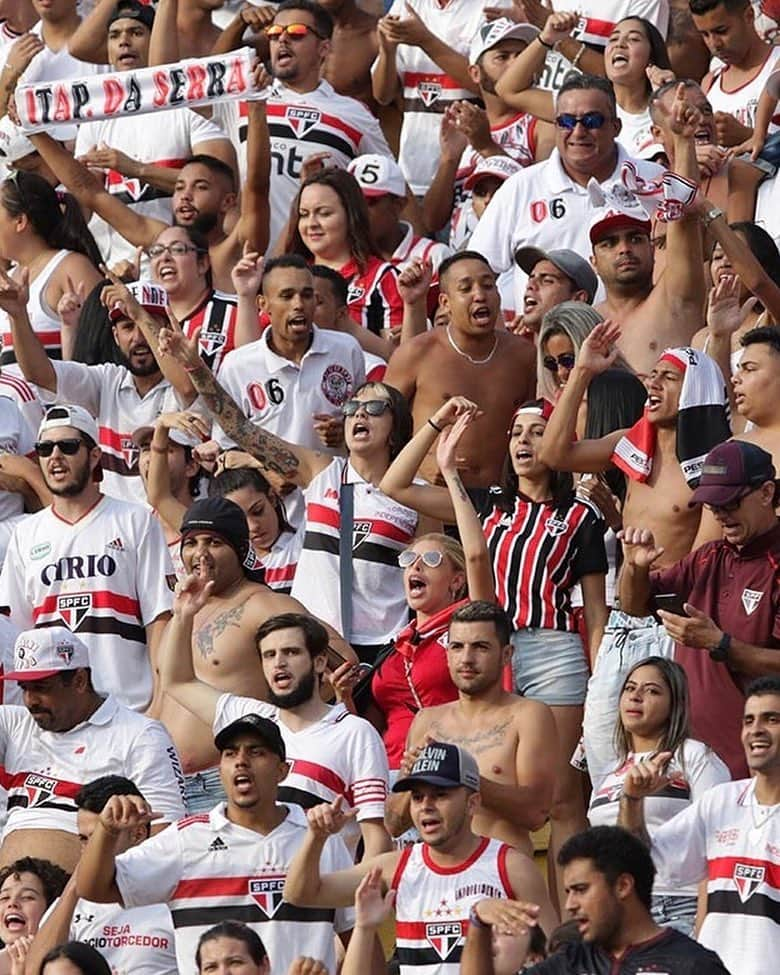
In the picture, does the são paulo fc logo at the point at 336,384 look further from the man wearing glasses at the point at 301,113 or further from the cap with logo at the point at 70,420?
the man wearing glasses at the point at 301,113

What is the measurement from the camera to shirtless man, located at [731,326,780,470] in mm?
10828

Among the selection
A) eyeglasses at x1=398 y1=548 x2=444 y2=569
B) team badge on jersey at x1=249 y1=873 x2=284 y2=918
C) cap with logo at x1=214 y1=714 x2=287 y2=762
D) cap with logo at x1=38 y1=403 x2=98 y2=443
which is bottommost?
team badge on jersey at x1=249 y1=873 x2=284 y2=918

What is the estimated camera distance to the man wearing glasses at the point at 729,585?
10086 millimetres

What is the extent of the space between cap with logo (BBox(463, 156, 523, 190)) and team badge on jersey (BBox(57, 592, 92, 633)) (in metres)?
3.79

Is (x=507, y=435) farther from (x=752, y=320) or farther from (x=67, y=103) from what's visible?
(x=67, y=103)

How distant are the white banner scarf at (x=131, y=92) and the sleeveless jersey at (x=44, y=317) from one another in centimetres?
74

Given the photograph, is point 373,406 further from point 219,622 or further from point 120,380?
point 120,380

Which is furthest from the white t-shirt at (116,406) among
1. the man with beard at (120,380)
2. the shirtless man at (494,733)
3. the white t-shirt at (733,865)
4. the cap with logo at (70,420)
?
the white t-shirt at (733,865)

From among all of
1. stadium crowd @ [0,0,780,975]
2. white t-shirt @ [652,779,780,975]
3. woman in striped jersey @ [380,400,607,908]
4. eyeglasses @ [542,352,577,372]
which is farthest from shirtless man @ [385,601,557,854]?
eyeglasses @ [542,352,577,372]

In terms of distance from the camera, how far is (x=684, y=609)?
991cm

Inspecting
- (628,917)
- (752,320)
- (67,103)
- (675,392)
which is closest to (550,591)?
(675,392)

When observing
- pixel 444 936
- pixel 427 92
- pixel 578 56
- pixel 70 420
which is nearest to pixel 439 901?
pixel 444 936

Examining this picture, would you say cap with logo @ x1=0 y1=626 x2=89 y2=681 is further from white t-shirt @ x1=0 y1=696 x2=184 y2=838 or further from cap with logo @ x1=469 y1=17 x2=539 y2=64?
cap with logo @ x1=469 y1=17 x2=539 y2=64

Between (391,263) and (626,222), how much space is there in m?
1.96
